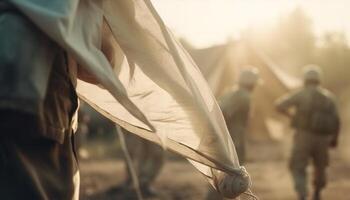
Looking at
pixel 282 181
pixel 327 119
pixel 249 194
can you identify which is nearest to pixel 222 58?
pixel 282 181

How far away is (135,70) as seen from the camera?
8.80 feet

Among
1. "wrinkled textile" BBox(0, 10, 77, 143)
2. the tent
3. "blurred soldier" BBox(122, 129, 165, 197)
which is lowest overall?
"blurred soldier" BBox(122, 129, 165, 197)

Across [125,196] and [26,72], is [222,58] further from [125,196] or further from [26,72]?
[26,72]

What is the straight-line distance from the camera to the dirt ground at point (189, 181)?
11.6m

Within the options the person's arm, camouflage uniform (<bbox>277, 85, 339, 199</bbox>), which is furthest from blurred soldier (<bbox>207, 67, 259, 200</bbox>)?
the person's arm

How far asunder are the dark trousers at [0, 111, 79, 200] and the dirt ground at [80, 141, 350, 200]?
24.3 ft

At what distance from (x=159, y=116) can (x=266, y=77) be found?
12.0 metres

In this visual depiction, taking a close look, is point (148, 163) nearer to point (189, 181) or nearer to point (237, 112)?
point (189, 181)

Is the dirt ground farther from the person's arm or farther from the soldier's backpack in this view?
the soldier's backpack

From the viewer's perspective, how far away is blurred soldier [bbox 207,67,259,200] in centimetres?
938

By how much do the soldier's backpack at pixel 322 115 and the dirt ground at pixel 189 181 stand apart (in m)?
1.51

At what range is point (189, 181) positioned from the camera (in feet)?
45.7

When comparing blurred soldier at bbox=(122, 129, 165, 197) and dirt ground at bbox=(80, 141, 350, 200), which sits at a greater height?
blurred soldier at bbox=(122, 129, 165, 197)

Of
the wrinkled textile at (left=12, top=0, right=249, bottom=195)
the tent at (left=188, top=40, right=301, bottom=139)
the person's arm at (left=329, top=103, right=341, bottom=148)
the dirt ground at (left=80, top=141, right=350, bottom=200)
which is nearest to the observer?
the wrinkled textile at (left=12, top=0, right=249, bottom=195)
